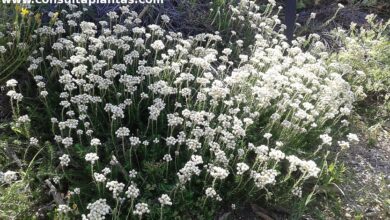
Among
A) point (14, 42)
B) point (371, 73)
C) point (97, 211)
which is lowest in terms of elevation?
point (97, 211)

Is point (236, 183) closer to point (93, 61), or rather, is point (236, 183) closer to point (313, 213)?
point (313, 213)

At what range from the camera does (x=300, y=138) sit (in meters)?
3.80

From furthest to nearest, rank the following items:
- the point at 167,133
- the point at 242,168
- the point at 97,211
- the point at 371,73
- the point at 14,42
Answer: the point at 371,73
the point at 14,42
the point at 167,133
the point at 242,168
the point at 97,211

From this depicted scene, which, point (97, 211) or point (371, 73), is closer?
point (97, 211)

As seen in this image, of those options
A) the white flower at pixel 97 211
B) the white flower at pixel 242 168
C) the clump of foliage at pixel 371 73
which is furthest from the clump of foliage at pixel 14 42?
the clump of foliage at pixel 371 73

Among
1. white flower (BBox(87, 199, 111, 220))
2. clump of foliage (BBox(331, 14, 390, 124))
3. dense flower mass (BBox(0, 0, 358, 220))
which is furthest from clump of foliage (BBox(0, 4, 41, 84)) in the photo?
clump of foliage (BBox(331, 14, 390, 124))

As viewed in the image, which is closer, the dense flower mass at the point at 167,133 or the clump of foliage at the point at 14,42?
the dense flower mass at the point at 167,133

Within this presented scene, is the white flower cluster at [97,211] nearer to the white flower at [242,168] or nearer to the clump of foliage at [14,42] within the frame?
the white flower at [242,168]

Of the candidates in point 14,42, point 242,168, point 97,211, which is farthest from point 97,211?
point 14,42

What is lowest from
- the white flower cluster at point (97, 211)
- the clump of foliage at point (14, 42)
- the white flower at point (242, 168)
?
the white flower cluster at point (97, 211)

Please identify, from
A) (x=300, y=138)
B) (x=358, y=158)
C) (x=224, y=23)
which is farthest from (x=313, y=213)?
(x=224, y=23)

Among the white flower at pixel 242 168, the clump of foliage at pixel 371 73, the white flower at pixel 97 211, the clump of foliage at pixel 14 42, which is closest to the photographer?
the white flower at pixel 97 211

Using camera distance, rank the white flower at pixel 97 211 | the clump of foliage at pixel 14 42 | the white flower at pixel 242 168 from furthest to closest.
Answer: the clump of foliage at pixel 14 42
the white flower at pixel 242 168
the white flower at pixel 97 211

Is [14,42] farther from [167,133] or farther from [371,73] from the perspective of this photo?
[371,73]
